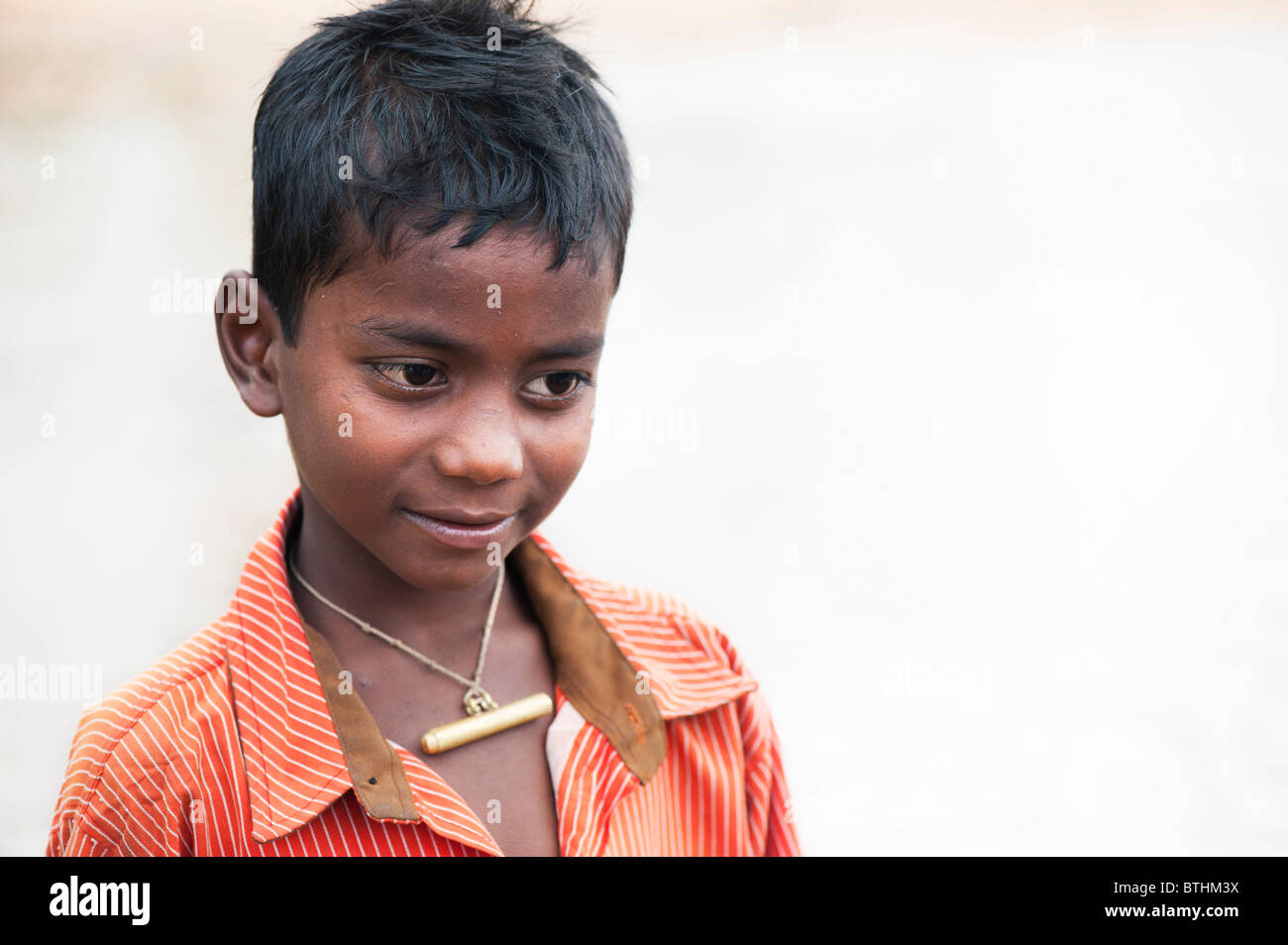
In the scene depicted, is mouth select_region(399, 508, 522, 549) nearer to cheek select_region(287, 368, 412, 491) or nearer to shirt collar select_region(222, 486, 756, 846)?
cheek select_region(287, 368, 412, 491)

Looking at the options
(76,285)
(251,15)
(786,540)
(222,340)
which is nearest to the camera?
(222,340)

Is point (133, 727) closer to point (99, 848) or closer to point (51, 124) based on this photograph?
point (99, 848)

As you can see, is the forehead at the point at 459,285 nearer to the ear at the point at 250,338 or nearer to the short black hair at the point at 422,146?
the short black hair at the point at 422,146

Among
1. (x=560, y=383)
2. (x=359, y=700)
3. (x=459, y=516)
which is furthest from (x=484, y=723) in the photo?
(x=560, y=383)

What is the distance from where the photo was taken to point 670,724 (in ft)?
4.87

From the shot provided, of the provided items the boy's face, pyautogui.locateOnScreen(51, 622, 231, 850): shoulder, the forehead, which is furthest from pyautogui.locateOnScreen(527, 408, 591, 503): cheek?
pyautogui.locateOnScreen(51, 622, 231, 850): shoulder

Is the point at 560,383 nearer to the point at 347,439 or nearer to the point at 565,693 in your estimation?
the point at 347,439

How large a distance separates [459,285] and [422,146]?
5.6 inches

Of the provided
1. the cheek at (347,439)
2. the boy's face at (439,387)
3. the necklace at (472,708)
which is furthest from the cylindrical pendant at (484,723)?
the cheek at (347,439)

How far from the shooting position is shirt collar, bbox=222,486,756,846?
4.10 ft

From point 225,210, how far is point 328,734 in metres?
3.91

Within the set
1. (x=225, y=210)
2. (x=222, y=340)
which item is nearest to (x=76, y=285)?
(x=225, y=210)

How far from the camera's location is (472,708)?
1375mm

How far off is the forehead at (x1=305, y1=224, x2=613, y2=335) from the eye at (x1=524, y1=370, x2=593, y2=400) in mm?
59
